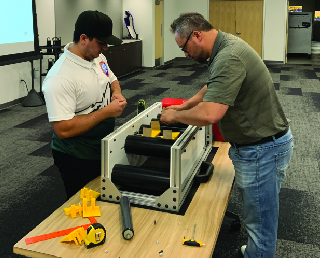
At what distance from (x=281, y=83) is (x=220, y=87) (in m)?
6.32

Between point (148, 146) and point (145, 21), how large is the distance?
7.94 metres

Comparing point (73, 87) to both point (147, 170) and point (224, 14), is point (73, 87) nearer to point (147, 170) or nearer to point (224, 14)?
point (147, 170)

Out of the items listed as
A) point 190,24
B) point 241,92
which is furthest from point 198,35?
point 241,92

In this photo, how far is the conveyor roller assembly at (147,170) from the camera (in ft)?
4.47

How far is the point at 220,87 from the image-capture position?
1260 millimetres

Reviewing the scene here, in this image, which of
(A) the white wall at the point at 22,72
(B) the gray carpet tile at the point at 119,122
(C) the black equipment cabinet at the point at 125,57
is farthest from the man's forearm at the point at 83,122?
(C) the black equipment cabinet at the point at 125,57

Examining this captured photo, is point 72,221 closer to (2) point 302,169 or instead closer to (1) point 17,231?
(1) point 17,231

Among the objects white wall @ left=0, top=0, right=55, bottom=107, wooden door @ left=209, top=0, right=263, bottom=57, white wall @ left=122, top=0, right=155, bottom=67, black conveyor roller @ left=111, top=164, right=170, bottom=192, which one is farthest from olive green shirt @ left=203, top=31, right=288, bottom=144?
wooden door @ left=209, top=0, right=263, bottom=57

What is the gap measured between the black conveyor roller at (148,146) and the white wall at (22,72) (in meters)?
4.34

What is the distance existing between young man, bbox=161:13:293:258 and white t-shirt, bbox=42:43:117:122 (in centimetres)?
39

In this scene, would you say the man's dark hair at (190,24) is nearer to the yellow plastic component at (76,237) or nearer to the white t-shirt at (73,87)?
the white t-shirt at (73,87)

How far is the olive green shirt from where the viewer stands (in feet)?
4.16

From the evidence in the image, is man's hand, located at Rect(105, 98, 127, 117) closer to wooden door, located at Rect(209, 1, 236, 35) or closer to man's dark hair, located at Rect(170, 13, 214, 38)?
man's dark hair, located at Rect(170, 13, 214, 38)

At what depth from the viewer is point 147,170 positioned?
1431mm
